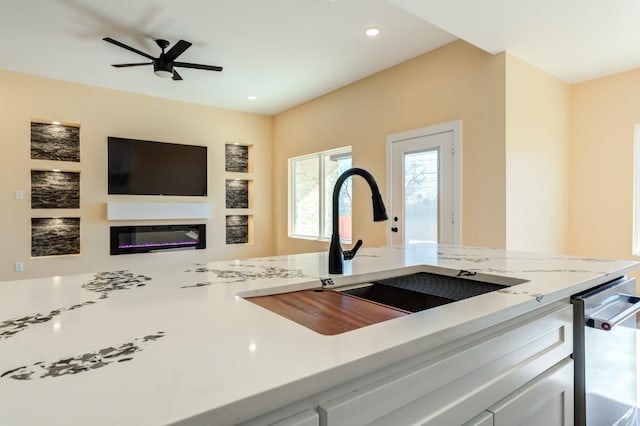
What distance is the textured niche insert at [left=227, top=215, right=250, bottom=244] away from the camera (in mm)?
6398

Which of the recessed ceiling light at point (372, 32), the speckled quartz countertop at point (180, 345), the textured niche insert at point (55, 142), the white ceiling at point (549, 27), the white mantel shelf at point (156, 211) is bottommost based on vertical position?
the speckled quartz countertop at point (180, 345)

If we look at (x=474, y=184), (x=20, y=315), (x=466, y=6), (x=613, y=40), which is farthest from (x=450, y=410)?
(x=613, y=40)

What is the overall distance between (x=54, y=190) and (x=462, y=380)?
18.8ft

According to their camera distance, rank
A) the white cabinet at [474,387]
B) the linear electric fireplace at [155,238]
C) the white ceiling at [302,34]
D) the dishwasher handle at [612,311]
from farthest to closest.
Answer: the linear electric fireplace at [155,238] < the white ceiling at [302,34] < the dishwasher handle at [612,311] < the white cabinet at [474,387]

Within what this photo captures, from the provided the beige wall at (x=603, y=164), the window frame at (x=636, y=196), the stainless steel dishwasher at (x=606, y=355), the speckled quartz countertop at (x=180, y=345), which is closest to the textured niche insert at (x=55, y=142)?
the speckled quartz countertop at (x=180, y=345)

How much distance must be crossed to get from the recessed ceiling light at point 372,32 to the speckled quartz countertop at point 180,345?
9.49 feet

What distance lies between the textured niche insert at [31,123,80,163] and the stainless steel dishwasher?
5.80 metres

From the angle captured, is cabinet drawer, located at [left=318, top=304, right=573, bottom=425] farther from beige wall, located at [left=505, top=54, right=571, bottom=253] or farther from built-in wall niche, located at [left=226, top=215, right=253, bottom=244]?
built-in wall niche, located at [left=226, top=215, right=253, bottom=244]

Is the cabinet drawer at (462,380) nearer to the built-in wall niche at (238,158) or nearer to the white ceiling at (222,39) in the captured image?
the white ceiling at (222,39)

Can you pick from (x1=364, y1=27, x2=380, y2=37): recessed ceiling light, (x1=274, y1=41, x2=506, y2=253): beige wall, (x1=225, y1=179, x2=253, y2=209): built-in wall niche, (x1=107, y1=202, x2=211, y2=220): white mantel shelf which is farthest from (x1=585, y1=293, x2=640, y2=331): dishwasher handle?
(x1=225, y1=179, x2=253, y2=209): built-in wall niche

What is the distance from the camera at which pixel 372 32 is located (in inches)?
136

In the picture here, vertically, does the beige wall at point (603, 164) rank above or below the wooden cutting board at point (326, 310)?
above

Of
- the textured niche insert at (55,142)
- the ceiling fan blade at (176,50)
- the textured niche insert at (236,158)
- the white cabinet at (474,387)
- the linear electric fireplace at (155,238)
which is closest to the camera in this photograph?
the white cabinet at (474,387)

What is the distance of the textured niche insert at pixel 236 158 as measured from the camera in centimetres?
637
